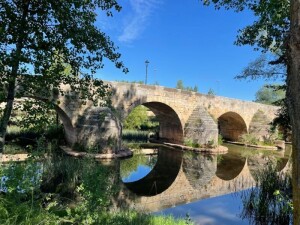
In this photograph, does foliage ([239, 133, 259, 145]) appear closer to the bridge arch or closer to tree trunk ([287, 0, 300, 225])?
the bridge arch

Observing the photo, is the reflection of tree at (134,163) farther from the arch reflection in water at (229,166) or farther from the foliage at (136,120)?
the foliage at (136,120)

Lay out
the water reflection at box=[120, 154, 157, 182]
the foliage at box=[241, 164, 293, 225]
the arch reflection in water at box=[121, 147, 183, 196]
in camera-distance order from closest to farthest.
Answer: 1. the foliage at box=[241, 164, 293, 225]
2. the arch reflection in water at box=[121, 147, 183, 196]
3. the water reflection at box=[120, 154, 157, 182]

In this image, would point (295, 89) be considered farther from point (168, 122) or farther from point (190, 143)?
point (168, 122)

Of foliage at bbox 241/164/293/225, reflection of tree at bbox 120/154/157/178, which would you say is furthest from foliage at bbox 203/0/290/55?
reflection of tree at bbox 120/154/157/178

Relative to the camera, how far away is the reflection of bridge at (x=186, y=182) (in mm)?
8023

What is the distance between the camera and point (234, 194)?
906 cm

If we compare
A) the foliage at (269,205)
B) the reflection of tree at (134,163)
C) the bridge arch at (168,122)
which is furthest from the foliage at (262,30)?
the bridge arch at (168,122)

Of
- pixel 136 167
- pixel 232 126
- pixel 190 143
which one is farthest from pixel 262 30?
pixel 232 126

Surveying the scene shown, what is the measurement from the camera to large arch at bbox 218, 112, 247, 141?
25281mm

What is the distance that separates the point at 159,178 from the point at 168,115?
10108 millimetres

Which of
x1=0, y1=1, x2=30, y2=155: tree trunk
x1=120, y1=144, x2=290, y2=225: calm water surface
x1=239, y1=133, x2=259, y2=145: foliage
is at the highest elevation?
x1=0, y1=1, x2=30, y2=155: tree trunk

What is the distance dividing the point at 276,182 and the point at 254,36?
398 centimetres

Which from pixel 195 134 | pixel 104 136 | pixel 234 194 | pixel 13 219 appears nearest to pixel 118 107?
pixel 104 136

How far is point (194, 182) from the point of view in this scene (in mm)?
10570
